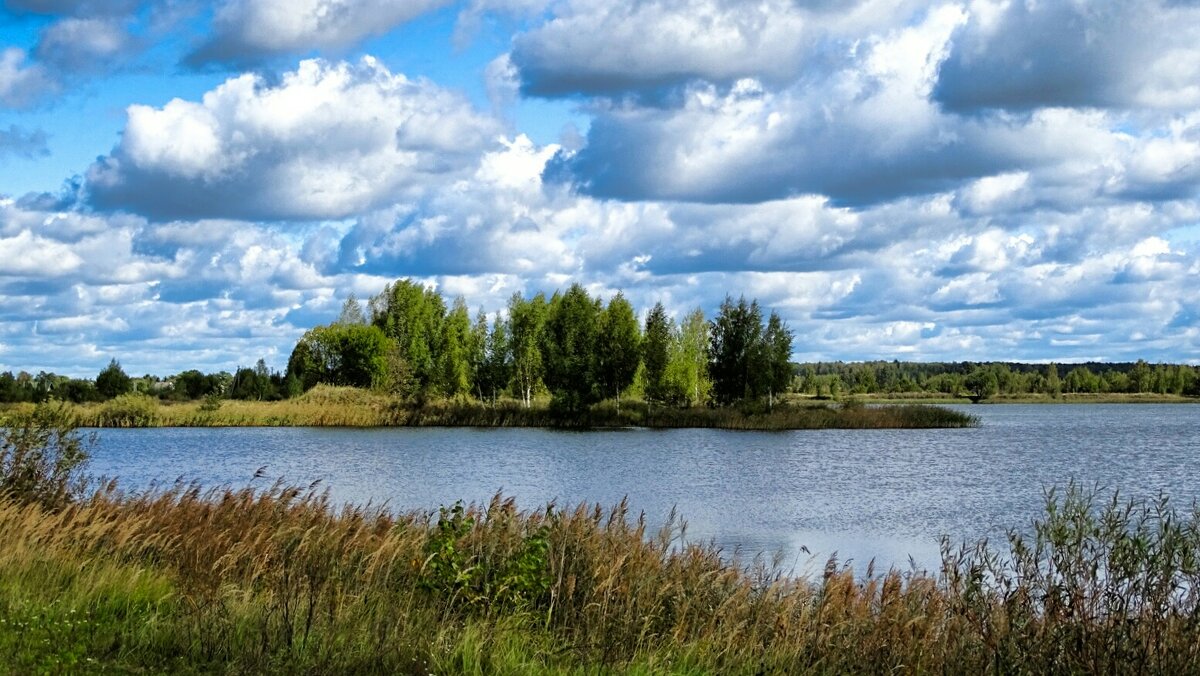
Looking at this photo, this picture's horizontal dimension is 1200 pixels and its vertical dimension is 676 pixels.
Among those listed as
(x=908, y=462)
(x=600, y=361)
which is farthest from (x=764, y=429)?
(x=908, y=462)

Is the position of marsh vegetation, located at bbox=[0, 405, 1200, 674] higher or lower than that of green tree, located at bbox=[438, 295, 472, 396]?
lower

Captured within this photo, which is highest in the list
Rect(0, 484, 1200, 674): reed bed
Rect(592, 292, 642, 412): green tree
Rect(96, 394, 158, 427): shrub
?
Rect(592, 292, 642, 412): green tree

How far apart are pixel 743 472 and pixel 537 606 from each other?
33009 mm

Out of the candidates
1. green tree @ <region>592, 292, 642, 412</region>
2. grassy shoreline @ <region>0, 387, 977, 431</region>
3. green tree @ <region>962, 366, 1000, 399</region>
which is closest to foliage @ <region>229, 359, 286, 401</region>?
grassy shoreline @ <region>0, 387, 977, 431</region>

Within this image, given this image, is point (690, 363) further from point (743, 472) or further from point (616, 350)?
point (743, 472)

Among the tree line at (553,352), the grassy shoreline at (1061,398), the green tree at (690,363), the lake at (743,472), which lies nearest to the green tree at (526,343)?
the tree line at (553,352)

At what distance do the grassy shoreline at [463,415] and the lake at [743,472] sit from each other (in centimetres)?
841

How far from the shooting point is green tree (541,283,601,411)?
288 feet

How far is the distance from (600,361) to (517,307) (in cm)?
1086

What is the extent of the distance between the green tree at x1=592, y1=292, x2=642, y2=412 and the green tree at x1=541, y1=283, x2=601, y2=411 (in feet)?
2.30

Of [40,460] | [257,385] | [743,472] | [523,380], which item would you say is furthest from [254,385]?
[40,460]

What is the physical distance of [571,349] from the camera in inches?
3482

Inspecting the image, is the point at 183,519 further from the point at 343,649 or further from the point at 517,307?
the point at 517,307

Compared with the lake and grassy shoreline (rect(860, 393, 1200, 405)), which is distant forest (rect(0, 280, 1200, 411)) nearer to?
the lake
